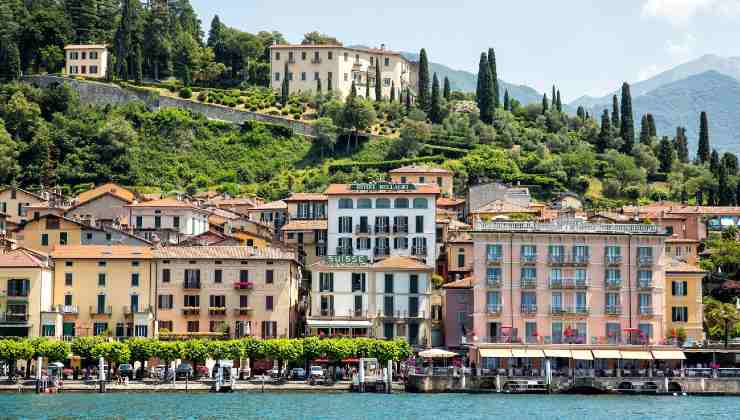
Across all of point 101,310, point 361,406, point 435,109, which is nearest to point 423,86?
point 435,109

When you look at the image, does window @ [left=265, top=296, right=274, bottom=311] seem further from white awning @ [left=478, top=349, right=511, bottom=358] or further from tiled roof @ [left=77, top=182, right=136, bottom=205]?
tiled roof @ [left=77, top=182, right=136, bottom=205]

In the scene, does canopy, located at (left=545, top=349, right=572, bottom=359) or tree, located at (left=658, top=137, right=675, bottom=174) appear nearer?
canopy, located at (left=545, top=349, right=572, bottom=359)

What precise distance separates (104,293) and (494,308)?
86.4 ft

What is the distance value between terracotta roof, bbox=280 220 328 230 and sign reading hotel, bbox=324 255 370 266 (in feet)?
47.1

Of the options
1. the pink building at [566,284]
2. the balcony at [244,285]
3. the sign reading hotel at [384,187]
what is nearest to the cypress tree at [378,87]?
the sign reading hotel at [384,187]

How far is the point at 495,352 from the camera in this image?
315 ft

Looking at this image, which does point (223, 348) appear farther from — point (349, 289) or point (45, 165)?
point (45, 165)

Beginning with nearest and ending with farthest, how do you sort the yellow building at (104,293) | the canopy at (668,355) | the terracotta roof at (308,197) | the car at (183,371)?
1. the car at (183,371)
2. the canopy at (668,355)
3. the yellow building at (104,293)
4. the terracotta roof at (308,197)

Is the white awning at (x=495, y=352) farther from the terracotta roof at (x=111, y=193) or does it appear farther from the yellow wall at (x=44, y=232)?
the terracotta roof at (x=111, y=193)

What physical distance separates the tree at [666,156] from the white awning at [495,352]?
281ft

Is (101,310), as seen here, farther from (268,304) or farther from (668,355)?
(668,355)

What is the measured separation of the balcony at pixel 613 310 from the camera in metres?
Result: 98.8

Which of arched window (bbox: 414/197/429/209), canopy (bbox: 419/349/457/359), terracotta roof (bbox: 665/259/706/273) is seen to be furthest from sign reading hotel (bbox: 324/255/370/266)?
terracotta roof (bbox: 665/259/706/273)

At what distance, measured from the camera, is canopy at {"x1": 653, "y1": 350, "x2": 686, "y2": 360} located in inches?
3780
